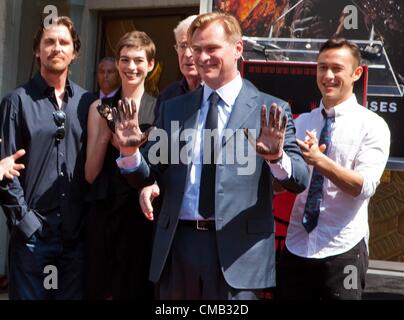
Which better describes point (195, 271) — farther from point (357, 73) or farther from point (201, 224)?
point (357, 73)

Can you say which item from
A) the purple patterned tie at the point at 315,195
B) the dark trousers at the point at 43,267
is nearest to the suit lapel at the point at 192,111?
the purple patterned tie at the point at 315,195

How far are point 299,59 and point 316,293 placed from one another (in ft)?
4.70

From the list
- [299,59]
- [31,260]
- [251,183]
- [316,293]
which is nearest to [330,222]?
[316,293]

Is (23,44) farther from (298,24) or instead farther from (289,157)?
(289,157)

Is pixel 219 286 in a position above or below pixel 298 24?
below

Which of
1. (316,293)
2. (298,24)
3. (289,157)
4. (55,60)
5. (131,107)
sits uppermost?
(298,24)

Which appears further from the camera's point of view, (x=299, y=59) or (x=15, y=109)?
(x=299, y=59)

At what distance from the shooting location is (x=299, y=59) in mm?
4293

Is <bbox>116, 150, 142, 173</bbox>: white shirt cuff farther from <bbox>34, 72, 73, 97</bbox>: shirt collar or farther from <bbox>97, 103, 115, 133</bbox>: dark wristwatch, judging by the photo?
<bbox>34, 72, 73, 97</bbox>: shirt collar

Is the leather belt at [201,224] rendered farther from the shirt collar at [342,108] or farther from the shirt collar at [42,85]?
the shirt collar at [42,85]

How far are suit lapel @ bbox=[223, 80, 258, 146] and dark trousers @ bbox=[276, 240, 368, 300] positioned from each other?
869 mm

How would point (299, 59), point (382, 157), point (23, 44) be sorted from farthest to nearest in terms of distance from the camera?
point (23, 44), point (299, 59), point (382, 157)

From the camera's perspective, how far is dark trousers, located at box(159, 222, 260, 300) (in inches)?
124

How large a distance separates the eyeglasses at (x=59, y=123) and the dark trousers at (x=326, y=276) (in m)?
1.35
